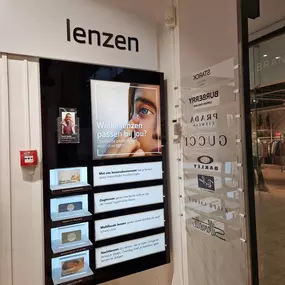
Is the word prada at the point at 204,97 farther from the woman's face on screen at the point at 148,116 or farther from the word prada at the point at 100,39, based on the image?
the word prada at the point at 100,39

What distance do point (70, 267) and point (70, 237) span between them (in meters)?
0.21

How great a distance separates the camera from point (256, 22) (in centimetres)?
198

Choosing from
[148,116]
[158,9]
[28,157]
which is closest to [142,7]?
[158,9]

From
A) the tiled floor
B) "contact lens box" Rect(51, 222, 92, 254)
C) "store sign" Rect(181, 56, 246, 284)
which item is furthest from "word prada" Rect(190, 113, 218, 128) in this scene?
"contact lens box" Rect(51, 222, 92, 254)

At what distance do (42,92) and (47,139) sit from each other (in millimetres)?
322

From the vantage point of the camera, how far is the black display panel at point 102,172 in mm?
1765

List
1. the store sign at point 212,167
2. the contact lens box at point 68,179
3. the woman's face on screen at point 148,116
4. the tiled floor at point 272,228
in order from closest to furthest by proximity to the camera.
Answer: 1. the store sign at point 212,167
2. the contact lens box at point 68,179
3. the woman's face on screen at point 148,116
4. the tiled floor at point 272,228

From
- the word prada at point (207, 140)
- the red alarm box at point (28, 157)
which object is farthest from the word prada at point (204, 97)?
the red alarm box at point (28, 157)

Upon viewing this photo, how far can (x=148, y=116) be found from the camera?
83.0 inches

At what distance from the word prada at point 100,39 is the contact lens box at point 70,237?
1.35m

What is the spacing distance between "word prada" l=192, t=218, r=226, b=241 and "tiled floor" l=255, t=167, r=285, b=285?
657mm

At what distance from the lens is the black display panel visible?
1765 millimetres

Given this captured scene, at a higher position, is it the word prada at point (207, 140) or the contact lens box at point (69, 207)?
the word prada at point (207, 140)

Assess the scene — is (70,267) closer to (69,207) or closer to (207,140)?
(69,207)
